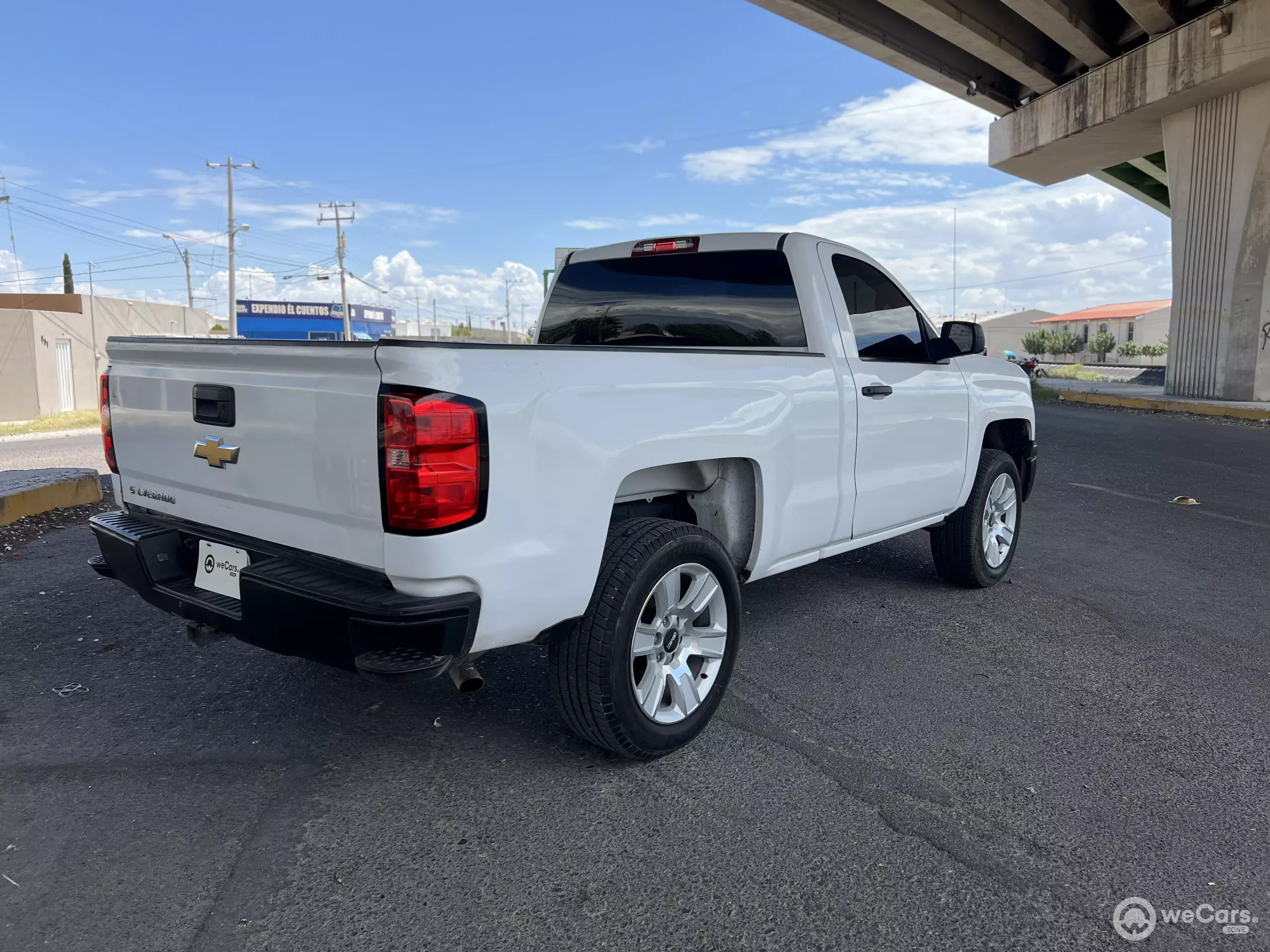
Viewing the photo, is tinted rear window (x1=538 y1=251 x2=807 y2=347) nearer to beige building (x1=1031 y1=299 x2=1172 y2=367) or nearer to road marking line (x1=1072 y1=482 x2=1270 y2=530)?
road marking line (x1=1072 y1=482 x2=1270 y2=530)

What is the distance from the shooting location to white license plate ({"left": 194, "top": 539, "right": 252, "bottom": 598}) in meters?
2.93

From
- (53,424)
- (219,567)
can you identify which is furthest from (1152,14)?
(53,424)

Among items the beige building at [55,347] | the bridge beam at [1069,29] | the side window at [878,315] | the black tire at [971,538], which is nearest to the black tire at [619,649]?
the side window at [878,315]

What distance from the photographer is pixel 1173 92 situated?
738 inches

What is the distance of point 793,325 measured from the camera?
397cm

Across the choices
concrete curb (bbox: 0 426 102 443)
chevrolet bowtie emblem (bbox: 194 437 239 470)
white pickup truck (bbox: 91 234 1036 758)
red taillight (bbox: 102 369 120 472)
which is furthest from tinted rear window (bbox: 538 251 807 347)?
concrete curb (bbox: 0 426 102 443)

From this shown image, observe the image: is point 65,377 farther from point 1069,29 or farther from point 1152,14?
point 1152,14

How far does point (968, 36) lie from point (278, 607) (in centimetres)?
2016

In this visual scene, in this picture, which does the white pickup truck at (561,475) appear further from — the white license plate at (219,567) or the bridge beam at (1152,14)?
the bridge beam at (1152,14)

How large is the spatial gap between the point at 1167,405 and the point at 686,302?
59.9 feet

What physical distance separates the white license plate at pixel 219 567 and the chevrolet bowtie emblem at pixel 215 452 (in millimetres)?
284

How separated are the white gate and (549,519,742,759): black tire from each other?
27823mm

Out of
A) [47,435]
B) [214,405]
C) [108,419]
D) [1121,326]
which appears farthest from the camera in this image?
[1121,326]

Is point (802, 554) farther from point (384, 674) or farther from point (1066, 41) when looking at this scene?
point (1066, 41)
